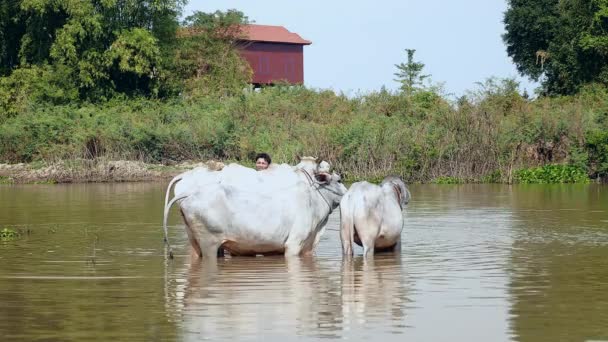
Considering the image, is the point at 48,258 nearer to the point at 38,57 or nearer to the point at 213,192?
the point at 213,192

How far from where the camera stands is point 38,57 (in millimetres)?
54562

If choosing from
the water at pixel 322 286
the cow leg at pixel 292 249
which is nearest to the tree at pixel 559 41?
the water at pixel 322 286

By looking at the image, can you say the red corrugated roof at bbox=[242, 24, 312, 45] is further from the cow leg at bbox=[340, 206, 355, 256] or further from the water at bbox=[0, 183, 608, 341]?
the cow leg at bbox=[340, 206, 355, 256]

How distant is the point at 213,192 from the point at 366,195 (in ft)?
6.07

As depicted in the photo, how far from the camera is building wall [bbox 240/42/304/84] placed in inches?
2987

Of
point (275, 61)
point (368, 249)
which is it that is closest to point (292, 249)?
point (368, 249)

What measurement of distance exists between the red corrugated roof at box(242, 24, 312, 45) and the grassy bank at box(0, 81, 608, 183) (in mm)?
27247

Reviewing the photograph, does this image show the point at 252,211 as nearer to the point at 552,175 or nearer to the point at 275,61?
the point at 552,175

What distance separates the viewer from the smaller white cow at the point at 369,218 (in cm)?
1426

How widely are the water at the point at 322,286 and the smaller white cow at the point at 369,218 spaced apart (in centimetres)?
24

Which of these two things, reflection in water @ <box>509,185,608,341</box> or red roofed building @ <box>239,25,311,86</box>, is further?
red roofed building @ <box>239,25,311,86</box>

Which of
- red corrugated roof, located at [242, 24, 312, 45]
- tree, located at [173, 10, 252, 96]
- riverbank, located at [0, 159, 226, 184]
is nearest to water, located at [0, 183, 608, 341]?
riverbank, located at [0, 159, 226, 184]

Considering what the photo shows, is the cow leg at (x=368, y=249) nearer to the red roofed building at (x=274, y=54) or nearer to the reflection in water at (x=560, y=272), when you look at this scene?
the reflection in water at (x=560, y=272)

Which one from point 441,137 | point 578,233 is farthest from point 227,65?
point 578,233
